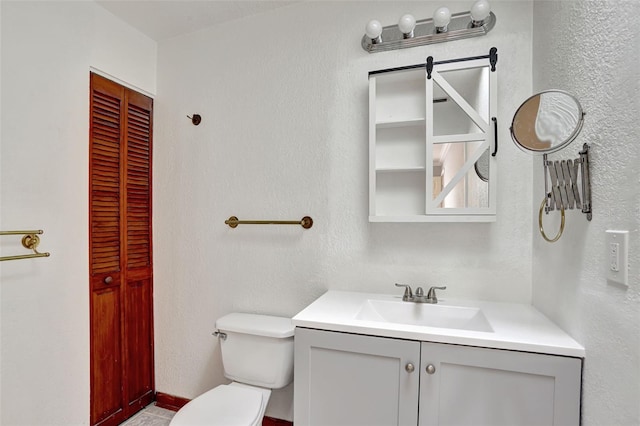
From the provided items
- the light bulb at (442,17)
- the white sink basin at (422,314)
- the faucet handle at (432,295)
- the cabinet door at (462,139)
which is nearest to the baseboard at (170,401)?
the white sink basin at (422,314)

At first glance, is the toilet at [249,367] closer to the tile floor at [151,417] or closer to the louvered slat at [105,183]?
the tile floor at [151,417]

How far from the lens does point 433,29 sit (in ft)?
5.00

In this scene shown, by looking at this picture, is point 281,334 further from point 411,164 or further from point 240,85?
point 240,85

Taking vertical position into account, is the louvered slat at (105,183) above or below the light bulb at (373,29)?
below

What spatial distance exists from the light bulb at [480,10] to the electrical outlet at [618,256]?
107 centimetres

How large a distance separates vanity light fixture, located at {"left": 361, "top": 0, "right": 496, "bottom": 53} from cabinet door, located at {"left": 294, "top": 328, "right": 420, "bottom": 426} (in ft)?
4.56

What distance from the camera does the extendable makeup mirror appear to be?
3.09 ft

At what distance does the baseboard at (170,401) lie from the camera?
2061mm

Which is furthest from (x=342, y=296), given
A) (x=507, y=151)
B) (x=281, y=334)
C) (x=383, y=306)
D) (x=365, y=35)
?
(x=365, y=35)

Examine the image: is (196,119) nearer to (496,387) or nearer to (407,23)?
(407,23)

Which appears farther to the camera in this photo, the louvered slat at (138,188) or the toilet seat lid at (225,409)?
the louvered slat at (138,188)

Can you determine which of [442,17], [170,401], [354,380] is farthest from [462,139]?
[170,401]

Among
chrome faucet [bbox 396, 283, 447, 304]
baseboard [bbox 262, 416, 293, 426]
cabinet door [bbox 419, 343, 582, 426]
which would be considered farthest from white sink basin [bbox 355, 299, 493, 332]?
baseboard [bbox 262, 416, 293, 426]

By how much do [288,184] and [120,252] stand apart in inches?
43.3
